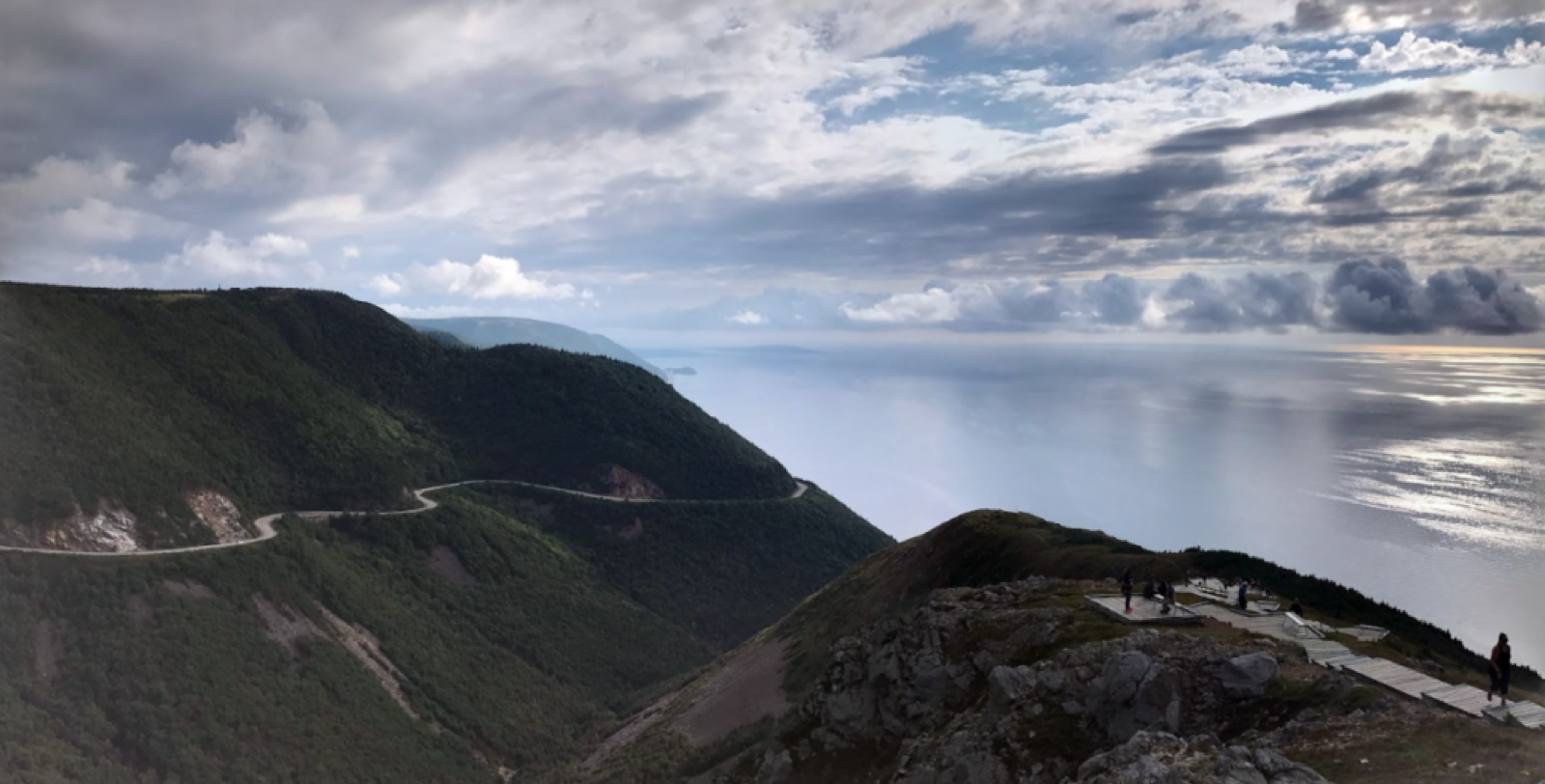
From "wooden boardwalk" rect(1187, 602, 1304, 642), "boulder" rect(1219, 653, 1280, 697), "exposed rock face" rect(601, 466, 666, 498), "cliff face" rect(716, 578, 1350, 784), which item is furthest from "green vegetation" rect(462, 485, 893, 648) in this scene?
"boulder" rect(1219, 653, 1280, 697)

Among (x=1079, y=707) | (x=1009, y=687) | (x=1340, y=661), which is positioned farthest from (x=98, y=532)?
(x=1340, y=661)

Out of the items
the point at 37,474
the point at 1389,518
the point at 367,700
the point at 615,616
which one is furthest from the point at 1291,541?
the point at 37,474

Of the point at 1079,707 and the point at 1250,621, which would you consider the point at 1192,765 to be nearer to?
the point at 1079,707

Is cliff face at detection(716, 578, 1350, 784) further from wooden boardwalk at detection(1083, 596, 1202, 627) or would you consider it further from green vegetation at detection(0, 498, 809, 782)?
green vegetation at detection(0, 498, 809, 782)

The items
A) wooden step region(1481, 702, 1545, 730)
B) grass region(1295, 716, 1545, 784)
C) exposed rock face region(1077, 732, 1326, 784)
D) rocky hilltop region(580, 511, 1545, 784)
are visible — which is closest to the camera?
grass region(1295, 716, 1545, 784)

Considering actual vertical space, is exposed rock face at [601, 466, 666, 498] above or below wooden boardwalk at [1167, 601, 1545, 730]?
below

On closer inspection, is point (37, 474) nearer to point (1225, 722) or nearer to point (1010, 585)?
point (1010, 585)
